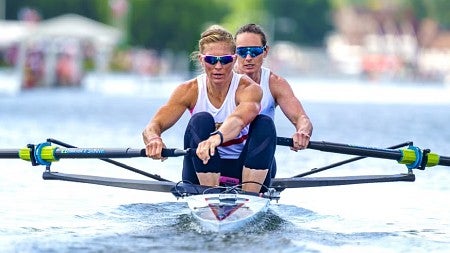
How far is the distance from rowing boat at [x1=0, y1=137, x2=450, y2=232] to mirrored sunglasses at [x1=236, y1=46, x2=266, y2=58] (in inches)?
34.8

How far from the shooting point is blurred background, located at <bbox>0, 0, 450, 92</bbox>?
56750 mm

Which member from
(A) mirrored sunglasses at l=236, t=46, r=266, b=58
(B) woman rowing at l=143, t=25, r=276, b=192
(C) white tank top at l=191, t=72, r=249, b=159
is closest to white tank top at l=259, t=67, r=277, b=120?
(A) mirrored sunglasses at l=236, t=46, r=266, b=58

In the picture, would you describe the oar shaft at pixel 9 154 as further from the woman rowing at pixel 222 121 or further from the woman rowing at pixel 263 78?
the woman rowing at pixel 263 78

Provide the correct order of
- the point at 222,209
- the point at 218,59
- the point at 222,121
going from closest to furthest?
A: the point at 222,209 → the point at 218,59 → the point at 222,121

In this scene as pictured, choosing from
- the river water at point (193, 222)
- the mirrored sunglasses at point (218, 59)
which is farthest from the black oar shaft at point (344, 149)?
the mirrored sunglasses at point (218, 59)

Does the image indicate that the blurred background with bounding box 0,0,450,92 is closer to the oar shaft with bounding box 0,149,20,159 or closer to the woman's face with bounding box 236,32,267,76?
the woman's face with bounding box 236,32,267,76

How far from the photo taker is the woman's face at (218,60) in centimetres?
1162

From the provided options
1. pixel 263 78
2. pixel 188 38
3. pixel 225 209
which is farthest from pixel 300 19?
pixel 225 209

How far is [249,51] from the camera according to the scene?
12.7m

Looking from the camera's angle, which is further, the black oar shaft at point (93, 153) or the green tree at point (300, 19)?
the green tree at point (300, 19)

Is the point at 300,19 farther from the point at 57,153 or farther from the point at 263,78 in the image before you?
the point at 57,153

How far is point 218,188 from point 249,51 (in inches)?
66.2

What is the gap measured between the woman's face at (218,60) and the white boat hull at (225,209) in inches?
42.8

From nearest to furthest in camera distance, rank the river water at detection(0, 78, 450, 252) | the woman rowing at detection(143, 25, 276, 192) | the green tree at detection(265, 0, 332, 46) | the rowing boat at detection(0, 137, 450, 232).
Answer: the river water at detection(0, 78, 450, 252) → the rowing boat at detection(0, 137, 450, 232) → the woman rowing at detection(143, 25, 276, 192) → the green tree at detection(265, 0, 332, 46)
